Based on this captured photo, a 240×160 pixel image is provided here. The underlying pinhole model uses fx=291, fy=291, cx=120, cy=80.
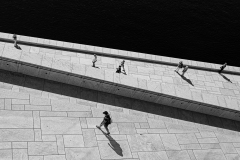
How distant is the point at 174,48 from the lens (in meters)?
38.9

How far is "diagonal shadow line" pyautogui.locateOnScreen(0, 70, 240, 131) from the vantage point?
1695 cm

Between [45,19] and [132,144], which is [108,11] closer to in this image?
[45,19]

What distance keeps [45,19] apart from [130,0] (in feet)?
44.0

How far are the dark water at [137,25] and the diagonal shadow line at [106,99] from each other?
19765 mm

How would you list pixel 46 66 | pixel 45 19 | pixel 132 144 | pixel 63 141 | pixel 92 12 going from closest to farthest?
pixel 63 141 → pixel 132 144 → pixel 46 66 → pixel 45 19 → pixel 92 12

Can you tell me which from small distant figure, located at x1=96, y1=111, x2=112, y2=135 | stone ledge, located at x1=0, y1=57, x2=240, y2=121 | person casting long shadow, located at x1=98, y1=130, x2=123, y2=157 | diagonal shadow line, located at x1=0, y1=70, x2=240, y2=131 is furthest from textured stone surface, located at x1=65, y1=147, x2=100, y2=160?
stone ledge, located at x1=0, y1=57, x2=240, y2=121

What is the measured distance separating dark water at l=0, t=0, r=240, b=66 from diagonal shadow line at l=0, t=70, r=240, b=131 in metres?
19.8

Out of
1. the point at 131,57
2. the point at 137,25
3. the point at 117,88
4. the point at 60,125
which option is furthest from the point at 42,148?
the point at 137,25

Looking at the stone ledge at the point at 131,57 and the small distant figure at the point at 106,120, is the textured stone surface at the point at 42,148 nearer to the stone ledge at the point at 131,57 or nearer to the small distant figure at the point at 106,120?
the small distant figure at the point at 106,120

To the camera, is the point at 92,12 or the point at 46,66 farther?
the point at 92,12

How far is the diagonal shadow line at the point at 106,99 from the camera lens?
1695 centimetres

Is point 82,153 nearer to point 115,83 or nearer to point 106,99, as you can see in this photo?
point 106,99

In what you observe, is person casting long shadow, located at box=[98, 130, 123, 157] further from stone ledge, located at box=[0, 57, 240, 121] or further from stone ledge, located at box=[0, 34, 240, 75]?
stone ledge, located at box=[0, 34, 240, 75]

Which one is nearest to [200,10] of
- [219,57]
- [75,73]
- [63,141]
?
[219,57]
